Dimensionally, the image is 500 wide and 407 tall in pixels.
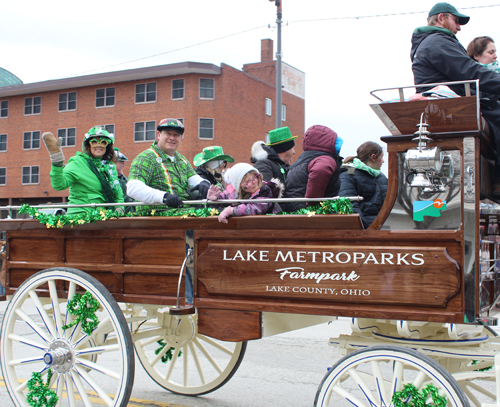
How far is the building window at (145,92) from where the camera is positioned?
29.4 metres

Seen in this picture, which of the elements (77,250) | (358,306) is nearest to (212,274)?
(358,306)

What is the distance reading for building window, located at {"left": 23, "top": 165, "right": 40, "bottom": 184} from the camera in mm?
32625

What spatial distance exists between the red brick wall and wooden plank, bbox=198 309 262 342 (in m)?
25.1

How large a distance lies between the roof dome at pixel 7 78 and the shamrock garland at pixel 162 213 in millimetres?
38481

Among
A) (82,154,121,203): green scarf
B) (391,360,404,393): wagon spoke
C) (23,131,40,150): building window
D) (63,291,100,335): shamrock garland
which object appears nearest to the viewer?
(391,360,404,393): wagon spoke

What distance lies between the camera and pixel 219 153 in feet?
19.8

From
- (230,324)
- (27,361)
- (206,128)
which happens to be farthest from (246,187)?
(206,128)

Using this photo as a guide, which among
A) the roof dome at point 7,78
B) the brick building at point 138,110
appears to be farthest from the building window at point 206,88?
the roof dome at point 7,78

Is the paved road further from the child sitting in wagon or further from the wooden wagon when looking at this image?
the child sitting in wagon

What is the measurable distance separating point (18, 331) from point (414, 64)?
6393 mm

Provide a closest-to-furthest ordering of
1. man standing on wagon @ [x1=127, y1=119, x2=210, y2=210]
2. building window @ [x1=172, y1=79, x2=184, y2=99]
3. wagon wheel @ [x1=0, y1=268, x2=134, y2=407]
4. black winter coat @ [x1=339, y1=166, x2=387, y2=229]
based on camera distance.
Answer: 1. wagon wheel @ [x1=0, y1=268, x2=134, y2=407]
2. man standing on wagon @ [x1=127, y1=119, x2=210, y2=210]
3. black winter coat @ [x1=339, y1=166, x2=387, y2=229]
4. building window @ [x1=172, y1=79, x2=184, y2=99]

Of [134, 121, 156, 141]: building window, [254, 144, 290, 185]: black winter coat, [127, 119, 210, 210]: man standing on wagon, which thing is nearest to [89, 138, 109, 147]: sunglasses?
[127, 119, 210, 210]: man standing on wagon

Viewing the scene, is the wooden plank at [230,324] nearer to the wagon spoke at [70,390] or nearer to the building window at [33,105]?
the wagon spoke at [70,390]

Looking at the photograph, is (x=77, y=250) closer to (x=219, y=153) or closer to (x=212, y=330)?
(x=212, y=330)
